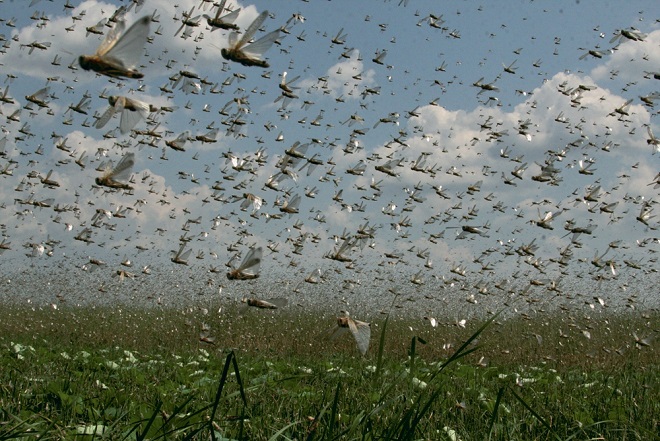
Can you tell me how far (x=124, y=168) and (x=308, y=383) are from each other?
3.17 metres

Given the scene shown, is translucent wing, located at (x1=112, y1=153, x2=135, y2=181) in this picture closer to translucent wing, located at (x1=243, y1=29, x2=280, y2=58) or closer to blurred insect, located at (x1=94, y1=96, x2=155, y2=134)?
blurred insect, located at (x1=94, y1=96, x2=155, y2=134)

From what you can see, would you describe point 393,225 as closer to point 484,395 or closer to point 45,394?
point 484,395

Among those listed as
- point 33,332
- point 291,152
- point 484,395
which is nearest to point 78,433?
point 484,395

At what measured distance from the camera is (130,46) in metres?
1.43

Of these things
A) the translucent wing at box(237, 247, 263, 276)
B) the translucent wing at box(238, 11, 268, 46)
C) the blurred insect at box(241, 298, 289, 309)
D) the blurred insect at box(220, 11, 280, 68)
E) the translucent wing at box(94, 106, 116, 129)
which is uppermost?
the translucent wing at box(238, 11, 268, 46)

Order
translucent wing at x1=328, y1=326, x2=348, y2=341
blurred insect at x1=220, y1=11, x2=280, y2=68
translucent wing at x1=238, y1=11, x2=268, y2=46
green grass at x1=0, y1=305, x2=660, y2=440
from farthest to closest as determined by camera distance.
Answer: blurred insect at x1=220, y1=11, x2=280, y2=68 < green grass at x1=0, y1=305, x2=660, y2=440 < translucent wing at x1=238, y1=11, x2=268, y2=46 < translucent wing at x1=328, y1=326, x2=348, y2=341

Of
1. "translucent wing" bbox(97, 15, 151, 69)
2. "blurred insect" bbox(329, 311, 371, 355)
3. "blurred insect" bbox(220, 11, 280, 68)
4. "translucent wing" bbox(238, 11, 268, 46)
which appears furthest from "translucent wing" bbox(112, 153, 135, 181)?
"blurred insect" bbox(329, 311, 371, 355)

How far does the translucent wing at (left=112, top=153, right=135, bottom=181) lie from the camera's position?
2695 millimetres

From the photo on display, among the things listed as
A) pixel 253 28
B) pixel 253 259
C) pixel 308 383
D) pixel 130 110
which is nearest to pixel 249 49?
pixel 253 28

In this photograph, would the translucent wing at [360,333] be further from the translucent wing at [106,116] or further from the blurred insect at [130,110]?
the translucent wing at [106,116]

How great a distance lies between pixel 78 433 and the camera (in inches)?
94.3

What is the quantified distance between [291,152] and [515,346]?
648 cm

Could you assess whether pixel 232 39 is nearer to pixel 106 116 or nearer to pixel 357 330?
pixel 106 116

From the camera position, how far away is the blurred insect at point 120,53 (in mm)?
1409
